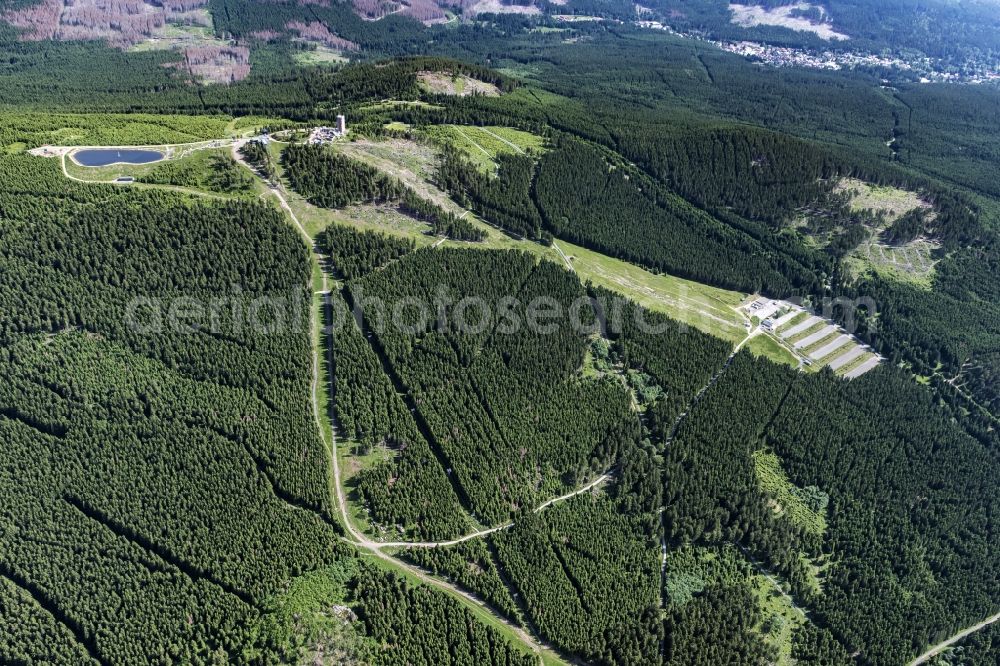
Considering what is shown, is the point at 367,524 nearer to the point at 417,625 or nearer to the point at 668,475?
the point at 417,625

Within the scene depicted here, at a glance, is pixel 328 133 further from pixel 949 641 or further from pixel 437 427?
pixel 949 641

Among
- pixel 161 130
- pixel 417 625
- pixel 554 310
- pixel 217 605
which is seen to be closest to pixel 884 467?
pixel 554 310

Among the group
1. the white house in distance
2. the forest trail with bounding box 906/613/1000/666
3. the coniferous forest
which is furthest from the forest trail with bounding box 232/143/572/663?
the white house in distance

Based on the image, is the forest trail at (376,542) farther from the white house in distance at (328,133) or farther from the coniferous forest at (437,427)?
the white house in distance at (328,133)

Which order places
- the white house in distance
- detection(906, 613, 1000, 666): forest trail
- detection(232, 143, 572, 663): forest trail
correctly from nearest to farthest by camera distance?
detection(232, 143, 572, 663): forest trail, detection(906, 613, 1000, 666): forest trail, the white house in distance

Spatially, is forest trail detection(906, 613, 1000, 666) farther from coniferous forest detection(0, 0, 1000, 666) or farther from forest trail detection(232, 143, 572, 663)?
forest trail detection(232, 143, 572, 663)

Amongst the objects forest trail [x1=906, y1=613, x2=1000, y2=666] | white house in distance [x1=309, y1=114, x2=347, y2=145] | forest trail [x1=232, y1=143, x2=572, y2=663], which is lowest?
forest trail [x1=906, y1=613, x2=1000, y2=666]

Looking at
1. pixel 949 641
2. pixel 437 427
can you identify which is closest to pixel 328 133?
pixel 437 427

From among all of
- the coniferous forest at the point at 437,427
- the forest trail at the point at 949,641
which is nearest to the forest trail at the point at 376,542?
the coniferous forest at the point at 437,427
